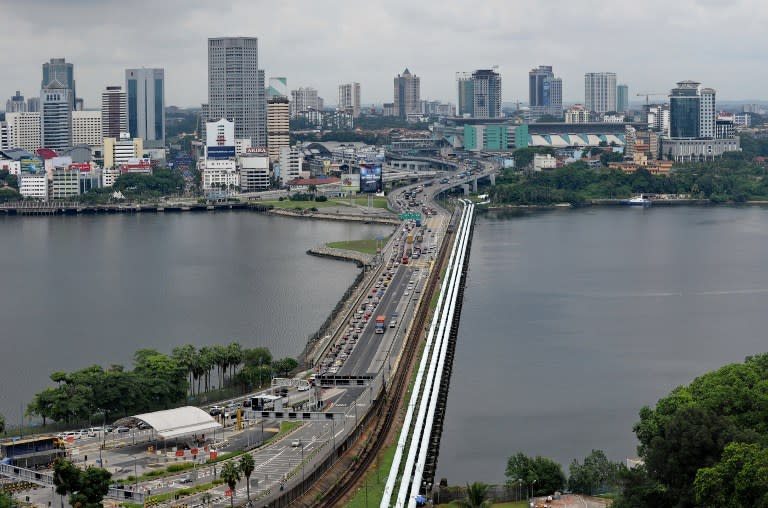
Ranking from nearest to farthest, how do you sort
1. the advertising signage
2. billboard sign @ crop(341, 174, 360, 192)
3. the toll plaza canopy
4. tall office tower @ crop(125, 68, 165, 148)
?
1. the toll plaza canopy
2. the advertising signage
3. billboard sign @ crop(341, 174, 360, 192)
4. tall office tower @ crop(125, 68, 165, 148)

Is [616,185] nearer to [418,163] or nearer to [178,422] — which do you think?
[418,163]

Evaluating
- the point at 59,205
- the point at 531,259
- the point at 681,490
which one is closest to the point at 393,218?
the point at 531,259

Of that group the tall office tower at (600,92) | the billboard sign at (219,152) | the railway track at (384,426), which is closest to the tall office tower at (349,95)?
the tall office tower at (600,92)

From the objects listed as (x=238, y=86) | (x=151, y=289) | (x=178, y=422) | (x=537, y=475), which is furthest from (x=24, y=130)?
(x=537, y=475)

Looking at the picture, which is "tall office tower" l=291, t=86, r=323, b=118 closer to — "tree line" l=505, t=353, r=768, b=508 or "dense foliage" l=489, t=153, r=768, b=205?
"dense foliage" l=489, t=153, r=768, b=205

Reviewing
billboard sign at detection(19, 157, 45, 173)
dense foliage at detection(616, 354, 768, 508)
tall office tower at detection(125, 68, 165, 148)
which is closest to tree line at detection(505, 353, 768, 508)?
dense foliage at detection(616, 354, 768, 508)

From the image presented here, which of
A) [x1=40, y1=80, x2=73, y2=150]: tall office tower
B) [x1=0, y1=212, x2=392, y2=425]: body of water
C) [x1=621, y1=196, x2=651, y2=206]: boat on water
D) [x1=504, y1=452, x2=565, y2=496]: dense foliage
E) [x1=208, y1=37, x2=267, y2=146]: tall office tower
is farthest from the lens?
[x1=208, y1=37, x2=267, y2=146]: tall office tower

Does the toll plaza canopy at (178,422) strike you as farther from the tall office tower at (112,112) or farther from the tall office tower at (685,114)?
the tall office tower at (112,112)
